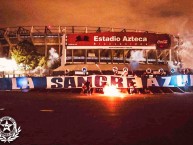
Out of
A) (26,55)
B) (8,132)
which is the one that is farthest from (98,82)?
(26,55)

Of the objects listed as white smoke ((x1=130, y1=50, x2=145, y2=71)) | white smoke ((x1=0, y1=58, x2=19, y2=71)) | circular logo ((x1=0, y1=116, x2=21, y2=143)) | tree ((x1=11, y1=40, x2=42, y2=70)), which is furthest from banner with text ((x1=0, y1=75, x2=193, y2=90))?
tree ((x1=11, y1=40, x2=42, y2=70))

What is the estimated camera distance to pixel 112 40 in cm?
6988

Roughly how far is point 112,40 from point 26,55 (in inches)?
854

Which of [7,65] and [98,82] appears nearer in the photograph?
[98,82]

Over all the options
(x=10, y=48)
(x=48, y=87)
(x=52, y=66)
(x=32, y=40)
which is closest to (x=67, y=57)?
(x=52, y=66)

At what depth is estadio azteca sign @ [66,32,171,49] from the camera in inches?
2709

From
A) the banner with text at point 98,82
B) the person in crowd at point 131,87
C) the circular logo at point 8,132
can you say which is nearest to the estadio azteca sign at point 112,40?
the banner with text at point 98,82

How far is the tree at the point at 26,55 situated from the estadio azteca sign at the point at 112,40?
53.2 ft

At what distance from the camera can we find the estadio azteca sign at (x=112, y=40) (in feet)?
226

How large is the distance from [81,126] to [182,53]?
253 ft

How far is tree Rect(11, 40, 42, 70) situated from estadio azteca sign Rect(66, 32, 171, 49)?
639 inches

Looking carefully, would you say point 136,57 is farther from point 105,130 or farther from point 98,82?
point 105,130

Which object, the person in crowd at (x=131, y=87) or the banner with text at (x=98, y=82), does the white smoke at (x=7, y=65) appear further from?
the person in crowd at (x=131, y=87)

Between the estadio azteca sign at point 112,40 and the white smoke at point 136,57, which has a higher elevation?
the estadio azteca sign at point 112,40
